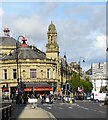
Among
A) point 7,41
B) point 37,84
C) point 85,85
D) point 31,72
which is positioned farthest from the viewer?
point 7,41

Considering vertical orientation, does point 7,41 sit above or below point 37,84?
above

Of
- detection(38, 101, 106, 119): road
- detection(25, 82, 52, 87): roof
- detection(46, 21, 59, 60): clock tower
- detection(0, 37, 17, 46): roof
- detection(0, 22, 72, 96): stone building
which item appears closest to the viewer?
detection(38, 101, 106, 119): road

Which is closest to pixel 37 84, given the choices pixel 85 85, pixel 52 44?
pixel 52 44

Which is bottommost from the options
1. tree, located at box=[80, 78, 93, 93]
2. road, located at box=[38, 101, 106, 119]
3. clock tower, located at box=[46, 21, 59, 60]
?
road, located at box=[38, 101, 106, 119]

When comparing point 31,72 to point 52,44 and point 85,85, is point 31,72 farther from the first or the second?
point 85,85

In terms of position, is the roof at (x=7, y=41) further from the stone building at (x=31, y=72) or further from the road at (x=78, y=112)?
Result: the road at (x=78, y=112)

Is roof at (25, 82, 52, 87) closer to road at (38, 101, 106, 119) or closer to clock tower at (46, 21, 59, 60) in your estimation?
clock tower at (46, 21, 59, 60)

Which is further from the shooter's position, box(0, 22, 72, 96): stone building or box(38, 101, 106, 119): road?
box(0, 22, 72, 96): stone building

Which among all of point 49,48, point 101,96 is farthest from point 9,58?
point 101,96

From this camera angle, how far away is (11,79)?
126188 millimetres

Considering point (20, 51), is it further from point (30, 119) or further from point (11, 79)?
point (30, 119)

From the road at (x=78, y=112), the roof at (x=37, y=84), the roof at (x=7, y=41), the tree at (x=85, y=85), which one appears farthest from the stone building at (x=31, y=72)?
the road at (x=78, y=112)

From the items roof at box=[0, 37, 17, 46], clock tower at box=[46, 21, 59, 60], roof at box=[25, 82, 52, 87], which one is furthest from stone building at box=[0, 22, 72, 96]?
roof at box=[0, 37, 17, 46]

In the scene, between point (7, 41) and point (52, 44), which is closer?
point (52, 44)
